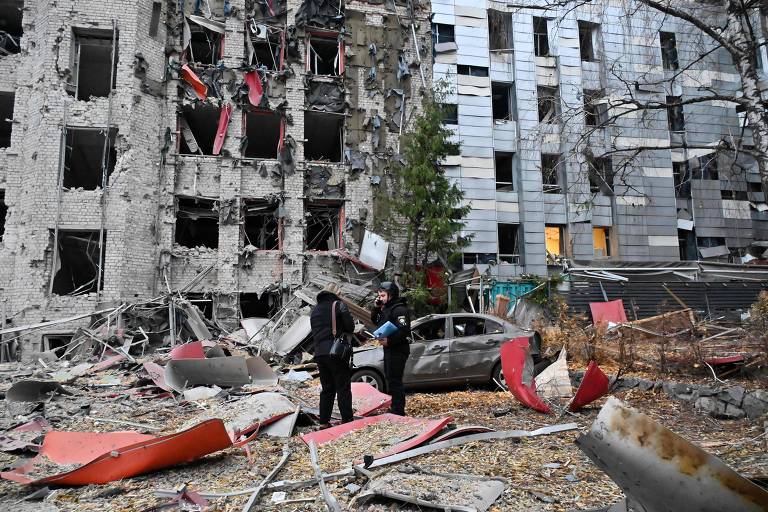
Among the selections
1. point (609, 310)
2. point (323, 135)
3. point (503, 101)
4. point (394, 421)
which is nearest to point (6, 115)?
point (323, 135)

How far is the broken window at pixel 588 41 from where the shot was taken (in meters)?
22.3

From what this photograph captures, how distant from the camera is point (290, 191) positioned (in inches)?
693

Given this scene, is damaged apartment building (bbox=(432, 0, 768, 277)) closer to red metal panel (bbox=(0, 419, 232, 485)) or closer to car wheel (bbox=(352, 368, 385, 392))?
car wheel (bbox=(352, 368, 385, 392))

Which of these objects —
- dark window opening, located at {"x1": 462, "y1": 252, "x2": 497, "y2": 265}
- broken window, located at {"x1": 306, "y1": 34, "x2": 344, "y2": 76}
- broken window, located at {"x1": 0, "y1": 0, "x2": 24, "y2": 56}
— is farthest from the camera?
dark window opening, located at {"x1": 462, "y1": 252, "x2": 497, "y2": 265}

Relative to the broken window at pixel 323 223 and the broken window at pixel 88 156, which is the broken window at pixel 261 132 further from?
the broken window at pixel 88 156

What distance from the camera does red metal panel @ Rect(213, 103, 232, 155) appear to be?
17359mm

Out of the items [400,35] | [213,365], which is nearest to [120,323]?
[213,365]

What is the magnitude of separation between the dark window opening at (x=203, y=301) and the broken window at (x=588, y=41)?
62.8 feet

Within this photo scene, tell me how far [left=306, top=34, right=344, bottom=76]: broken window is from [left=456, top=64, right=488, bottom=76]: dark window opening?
4990 millimetres

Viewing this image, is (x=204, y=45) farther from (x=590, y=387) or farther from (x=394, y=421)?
(x=590, y=387)

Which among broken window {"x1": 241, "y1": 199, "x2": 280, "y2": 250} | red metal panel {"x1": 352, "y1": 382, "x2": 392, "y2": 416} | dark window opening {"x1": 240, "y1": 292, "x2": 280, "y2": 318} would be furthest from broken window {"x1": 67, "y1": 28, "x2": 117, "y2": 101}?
red metal panel {"x1": 352, "y1": 382, "x2": 392, "y2": 416}

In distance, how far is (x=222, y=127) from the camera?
17469 mm

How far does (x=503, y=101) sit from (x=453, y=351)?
15860mm

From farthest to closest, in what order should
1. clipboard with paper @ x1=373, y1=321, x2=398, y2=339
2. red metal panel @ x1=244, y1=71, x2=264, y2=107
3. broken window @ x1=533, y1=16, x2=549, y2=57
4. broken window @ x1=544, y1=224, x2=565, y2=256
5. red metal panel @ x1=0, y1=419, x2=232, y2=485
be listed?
1. broken window @ x1=533, y1=16, x2=549, y2=57
2. broken window @ x1=544, y1=224, x2=565, y2=256
3. red metal panel @ x1=244, y1=71, x2=264, y2=107
4. clipboard with paper @ x1=373, y1=321, x2=398, y2=339
5. red metal panel @ x1=0, y1=419, x2=232, y2=485
